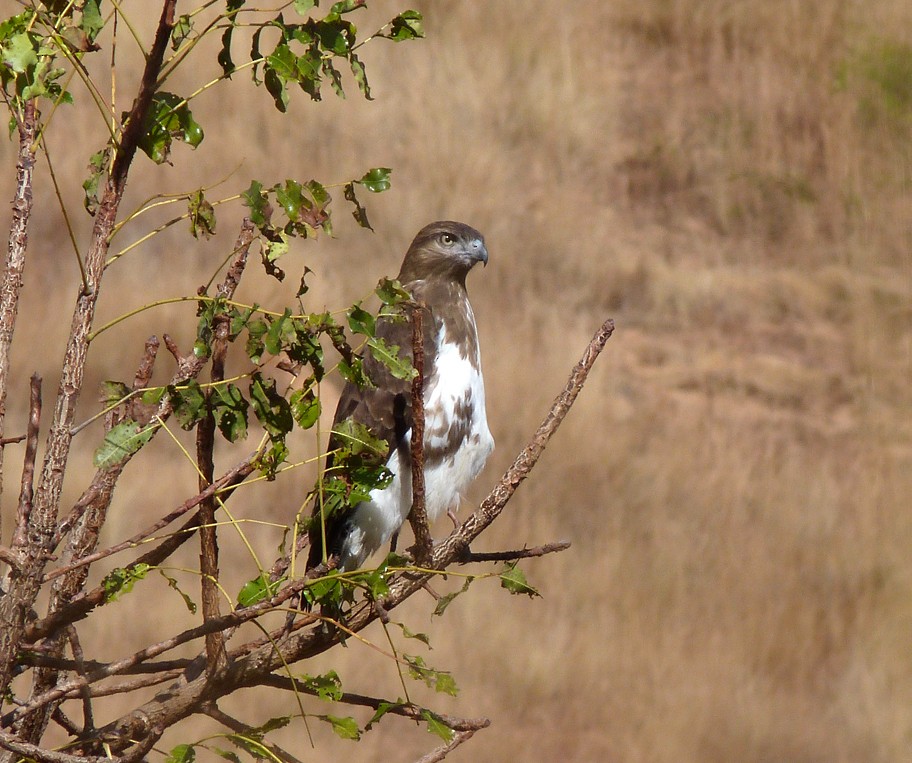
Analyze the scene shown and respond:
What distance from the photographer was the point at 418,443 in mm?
1531

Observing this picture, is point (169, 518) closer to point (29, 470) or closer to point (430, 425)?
point (29, 470)

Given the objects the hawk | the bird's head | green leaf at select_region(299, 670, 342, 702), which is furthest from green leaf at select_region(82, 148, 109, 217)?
the bird's head

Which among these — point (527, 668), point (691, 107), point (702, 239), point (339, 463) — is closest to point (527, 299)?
point (702, 239)

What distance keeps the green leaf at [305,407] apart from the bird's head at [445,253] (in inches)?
63.2

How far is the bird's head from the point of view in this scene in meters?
2.88

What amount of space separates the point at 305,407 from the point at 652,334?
2706 mm

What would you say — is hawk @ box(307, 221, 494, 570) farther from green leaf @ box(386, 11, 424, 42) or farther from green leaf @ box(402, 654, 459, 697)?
green leaf @ box(386, 11, 424, 42)

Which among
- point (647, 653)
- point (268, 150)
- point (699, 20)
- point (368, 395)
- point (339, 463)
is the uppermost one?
→ point (699, 20)

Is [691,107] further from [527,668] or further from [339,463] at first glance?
[339,463]

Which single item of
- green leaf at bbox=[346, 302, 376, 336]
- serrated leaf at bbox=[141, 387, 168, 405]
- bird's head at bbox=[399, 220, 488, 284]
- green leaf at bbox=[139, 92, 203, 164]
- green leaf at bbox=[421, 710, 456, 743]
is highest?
green leaf at bbox=[139, 92, 203, 164]

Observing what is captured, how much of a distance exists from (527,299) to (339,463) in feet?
7.58

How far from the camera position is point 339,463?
1459mm

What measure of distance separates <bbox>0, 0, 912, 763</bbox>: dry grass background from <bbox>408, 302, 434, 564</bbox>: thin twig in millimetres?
1691

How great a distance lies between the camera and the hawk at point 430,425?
2.56 metres
